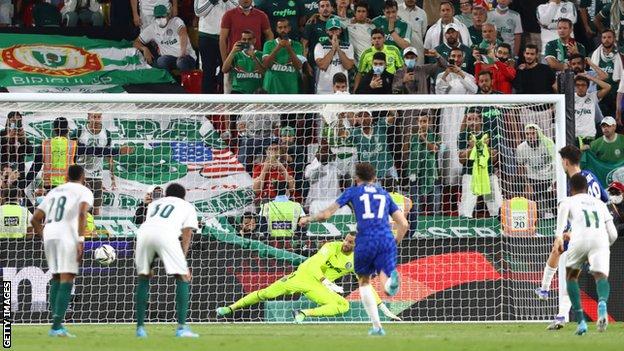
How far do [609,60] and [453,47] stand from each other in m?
2.88

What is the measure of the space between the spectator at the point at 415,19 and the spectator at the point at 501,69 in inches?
45.9

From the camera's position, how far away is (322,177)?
65.6ft

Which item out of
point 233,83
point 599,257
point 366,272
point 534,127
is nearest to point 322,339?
point 366,272

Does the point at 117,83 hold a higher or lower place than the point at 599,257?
higher

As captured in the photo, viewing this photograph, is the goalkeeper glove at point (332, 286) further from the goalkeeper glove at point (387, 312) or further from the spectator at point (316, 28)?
the spectator at point (316, 28)

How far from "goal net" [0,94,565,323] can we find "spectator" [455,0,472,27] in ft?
12.5

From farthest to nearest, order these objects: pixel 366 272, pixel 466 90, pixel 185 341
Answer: pixel 466 90, pixel 366 272, pixel 185 341

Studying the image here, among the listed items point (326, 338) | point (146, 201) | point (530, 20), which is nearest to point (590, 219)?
Answer: point (326, 338)

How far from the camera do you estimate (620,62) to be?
23.9 metres

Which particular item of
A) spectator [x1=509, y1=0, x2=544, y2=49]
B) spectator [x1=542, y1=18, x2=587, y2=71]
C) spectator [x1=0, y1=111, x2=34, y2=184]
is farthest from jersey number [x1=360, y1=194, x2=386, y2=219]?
spectator [x1=509, y1=0, x2=544, y2=49]

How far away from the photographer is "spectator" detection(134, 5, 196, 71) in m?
23.5

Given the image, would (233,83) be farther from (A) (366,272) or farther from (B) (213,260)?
(A) (366,272)

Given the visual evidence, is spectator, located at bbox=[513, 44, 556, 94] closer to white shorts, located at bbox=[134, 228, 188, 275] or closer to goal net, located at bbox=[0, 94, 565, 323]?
goal net, located at bbox=[0, 94, 565, 323]

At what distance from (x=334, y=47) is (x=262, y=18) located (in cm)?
138
